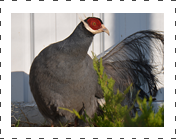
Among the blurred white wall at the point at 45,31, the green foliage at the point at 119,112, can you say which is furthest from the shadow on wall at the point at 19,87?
the green foliage at the point at 119,112

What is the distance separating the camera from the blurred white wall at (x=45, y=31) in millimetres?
2365

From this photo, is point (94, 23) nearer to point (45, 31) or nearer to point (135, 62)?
point (135, 62)

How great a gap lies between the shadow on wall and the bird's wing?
42.8 inches

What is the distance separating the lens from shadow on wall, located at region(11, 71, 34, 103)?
2.40 meters

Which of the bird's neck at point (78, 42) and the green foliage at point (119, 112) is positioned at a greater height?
the bird's neck at point (78, 42)

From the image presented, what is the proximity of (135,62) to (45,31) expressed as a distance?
46.8 inches

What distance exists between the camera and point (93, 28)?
5.04 feet

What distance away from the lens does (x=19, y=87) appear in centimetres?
242

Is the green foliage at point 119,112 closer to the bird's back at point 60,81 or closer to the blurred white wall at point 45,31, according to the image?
the bird's back at point 60,81

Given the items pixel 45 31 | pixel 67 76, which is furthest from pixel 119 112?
pixel 45 31

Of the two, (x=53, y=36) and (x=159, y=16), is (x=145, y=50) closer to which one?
(x=159, y=16)

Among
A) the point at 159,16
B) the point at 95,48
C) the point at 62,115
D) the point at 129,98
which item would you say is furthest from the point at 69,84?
the point at 159,16

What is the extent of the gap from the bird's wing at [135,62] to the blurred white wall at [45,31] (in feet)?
1.02

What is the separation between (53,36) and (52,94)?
3.41 feet
